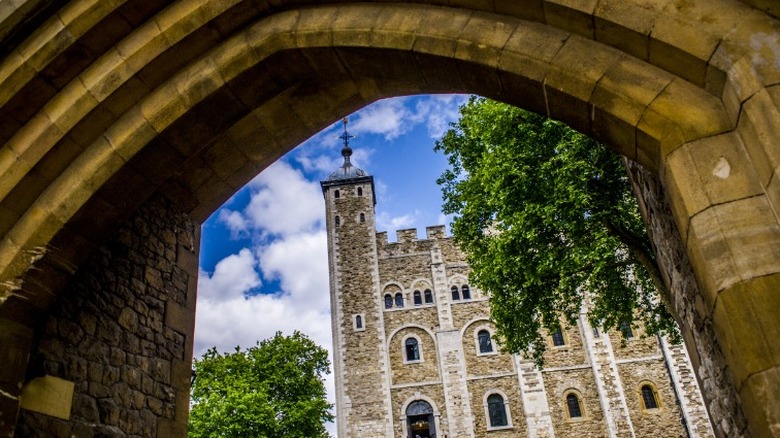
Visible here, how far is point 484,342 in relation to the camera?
30.5m

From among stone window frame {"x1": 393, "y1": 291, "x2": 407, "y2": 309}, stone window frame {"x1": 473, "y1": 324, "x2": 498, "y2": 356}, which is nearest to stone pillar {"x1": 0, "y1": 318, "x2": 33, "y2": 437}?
stone window frame {"x1": 473, "y1": 324, "x2": 498, "y2": 356}

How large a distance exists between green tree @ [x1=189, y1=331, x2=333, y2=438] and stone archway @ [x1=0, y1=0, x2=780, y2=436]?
17.2 m

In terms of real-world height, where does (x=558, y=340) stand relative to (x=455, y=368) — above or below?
above

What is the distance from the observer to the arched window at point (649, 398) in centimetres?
2731

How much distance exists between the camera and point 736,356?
88.5 inches

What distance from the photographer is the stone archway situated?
2.39 meters

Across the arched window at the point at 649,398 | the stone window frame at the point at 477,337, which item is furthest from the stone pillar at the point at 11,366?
the arched window at the point at 649,398

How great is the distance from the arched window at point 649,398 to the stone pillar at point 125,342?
2682cm

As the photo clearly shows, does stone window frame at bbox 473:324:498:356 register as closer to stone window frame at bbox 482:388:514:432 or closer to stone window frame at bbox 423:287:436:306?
stone window frame at bbox 482:388:514:432

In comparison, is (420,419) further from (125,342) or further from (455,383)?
(125,342)

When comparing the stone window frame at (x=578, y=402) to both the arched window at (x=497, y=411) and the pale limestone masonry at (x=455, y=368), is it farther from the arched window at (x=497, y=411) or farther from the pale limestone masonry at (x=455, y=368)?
the arched window at (x=497, y=411)

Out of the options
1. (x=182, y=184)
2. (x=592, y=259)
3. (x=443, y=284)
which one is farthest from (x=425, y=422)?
(x=182, y=184)

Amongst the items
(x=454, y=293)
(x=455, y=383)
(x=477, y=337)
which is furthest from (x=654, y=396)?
(x=454, y=293)

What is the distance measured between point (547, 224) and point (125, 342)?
850 cm
